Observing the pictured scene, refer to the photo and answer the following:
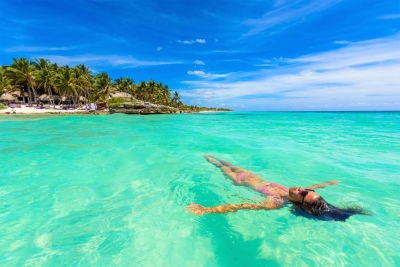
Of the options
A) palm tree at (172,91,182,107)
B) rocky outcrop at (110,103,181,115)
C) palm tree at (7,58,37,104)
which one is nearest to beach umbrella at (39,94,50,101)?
palm tree at (7,58,37,104)

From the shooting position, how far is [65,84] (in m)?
47.7

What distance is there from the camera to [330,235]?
350 cm

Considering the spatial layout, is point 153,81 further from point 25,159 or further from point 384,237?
point 384,237

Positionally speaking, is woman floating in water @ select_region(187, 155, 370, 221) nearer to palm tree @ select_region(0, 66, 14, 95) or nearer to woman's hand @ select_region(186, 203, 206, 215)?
woman's hand @ select_region(186, 203, 206, 215)

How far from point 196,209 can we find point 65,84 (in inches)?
2188

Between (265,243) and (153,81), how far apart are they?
85080mm

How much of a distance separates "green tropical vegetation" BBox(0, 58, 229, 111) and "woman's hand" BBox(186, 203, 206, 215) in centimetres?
5508

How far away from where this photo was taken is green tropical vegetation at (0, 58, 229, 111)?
149 feet

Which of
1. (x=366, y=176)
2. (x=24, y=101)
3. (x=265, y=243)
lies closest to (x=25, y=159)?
(x=265, y=243)

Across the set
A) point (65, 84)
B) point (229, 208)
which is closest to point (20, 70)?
point (65, 84)

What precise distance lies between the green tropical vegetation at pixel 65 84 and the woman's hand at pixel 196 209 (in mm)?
55079

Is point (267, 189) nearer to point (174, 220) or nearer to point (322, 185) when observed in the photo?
point (322, 185)

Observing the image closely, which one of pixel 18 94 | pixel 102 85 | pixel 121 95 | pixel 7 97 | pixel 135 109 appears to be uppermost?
pixel 102 85

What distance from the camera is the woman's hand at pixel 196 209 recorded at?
4.20 metres
